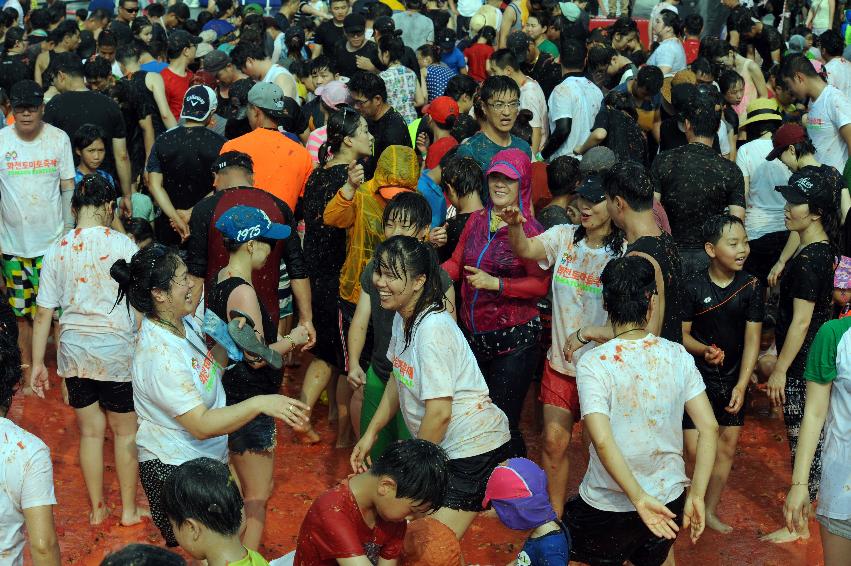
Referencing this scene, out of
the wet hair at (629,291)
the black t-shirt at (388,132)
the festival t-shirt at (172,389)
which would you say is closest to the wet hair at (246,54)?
the black t-shirt at (388,132)

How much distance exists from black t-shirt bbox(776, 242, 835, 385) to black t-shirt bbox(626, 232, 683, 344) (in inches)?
41.7

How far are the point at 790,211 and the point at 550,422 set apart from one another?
71.6 inches

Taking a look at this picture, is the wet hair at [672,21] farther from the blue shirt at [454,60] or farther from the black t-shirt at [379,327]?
the black t-shirt at [379,327]

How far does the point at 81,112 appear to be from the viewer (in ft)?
26.9

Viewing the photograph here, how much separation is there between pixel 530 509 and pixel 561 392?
5.01ft

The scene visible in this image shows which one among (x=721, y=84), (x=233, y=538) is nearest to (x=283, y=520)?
(x=233, y=538)

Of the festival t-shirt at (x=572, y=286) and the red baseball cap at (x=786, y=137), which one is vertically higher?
the red baseball cap at (x=786, y=137)

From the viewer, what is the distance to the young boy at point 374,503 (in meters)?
3.50

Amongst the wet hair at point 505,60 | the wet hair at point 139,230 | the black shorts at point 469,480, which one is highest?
the wet hair at point 505,60

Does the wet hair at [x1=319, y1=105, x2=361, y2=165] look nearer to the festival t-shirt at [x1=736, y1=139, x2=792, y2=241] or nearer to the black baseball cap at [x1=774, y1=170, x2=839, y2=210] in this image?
the black baseball cap at [x1=774, y1=170, x2=839, y2=210]

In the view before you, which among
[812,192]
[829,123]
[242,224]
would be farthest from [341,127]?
[829,123]

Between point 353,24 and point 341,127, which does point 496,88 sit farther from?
point 353,24

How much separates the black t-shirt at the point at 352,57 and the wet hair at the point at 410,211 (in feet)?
18.2

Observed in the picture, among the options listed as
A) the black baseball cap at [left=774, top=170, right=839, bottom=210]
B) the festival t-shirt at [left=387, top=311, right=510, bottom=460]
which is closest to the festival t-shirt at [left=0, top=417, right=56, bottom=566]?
the festival t-shirt at [left=387, top=311, right=510, bottom=460]
